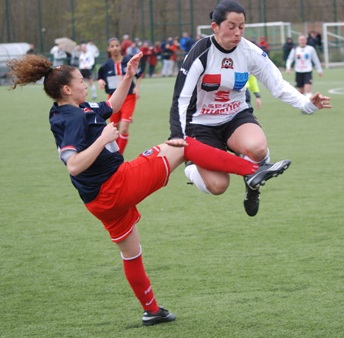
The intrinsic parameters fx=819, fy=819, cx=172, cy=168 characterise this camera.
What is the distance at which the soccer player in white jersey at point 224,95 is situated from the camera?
6.27 metres

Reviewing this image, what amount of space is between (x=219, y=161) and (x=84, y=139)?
1.26 metres

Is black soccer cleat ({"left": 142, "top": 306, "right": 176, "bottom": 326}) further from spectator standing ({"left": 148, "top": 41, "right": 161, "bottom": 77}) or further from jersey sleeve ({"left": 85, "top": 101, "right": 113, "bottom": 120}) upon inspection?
spectator standing ({"left": 148, "top": 41, "right": 161, "bottom": 77})

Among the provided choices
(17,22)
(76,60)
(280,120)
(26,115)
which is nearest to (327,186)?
(280,120)

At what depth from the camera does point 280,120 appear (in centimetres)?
1967

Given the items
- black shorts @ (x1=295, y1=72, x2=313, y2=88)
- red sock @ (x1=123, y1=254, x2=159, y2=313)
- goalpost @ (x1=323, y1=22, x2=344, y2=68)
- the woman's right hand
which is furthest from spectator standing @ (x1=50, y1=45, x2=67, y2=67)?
the woman's right hand

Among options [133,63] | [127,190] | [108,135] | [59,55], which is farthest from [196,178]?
[59,55]

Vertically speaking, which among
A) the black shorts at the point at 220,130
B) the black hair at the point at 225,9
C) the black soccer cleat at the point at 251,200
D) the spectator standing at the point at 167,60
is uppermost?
the black hair at the point at 225,9

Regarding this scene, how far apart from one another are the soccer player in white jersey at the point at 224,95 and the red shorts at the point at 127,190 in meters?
0.59

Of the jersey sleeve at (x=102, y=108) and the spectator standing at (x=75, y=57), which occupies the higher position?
the jersey sleeve at (x=102, y=108)

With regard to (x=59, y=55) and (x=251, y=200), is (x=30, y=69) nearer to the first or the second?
(x=251, y=200)

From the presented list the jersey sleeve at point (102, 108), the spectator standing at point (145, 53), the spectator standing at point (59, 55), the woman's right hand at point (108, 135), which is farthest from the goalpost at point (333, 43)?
the woman's right hand at point (108, 135)

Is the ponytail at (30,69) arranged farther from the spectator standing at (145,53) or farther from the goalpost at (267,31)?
the goalpost at (267,31)

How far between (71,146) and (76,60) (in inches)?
1403

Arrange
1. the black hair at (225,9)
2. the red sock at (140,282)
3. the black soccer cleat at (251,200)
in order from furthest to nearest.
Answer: the black soccer cleat at (251,200) < the black hair at (225,9) < the red sock at (140,282)
